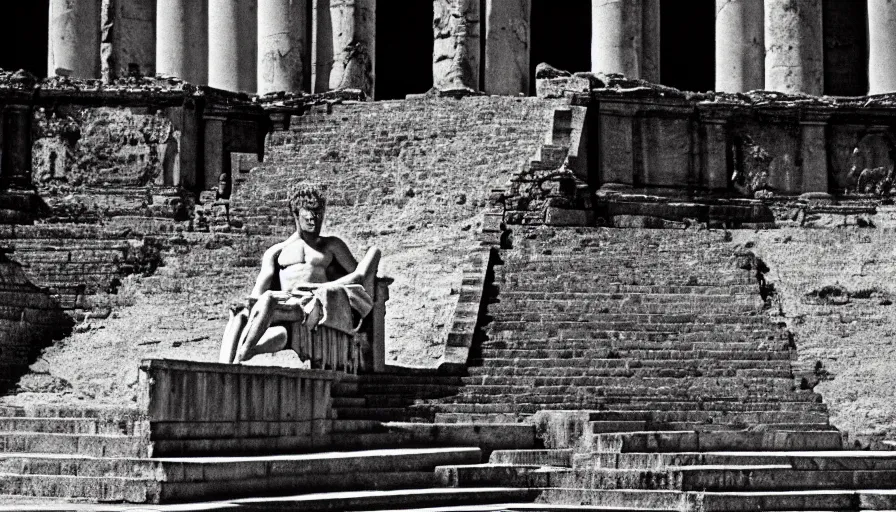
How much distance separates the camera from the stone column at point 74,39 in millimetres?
42719

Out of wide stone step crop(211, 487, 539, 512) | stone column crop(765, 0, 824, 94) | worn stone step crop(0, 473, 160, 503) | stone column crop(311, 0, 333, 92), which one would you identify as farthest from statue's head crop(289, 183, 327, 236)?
stone column crop(311, 0, 333, 92)

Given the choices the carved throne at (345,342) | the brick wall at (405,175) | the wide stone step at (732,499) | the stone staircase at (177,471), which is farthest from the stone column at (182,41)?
the wide stone step at (732,499)

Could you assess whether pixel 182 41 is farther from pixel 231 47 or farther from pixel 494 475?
pixel 494 475

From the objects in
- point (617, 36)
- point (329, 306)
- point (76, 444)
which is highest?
point (617, 36)

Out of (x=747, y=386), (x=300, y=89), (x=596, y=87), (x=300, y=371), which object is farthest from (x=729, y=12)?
(x=300, y=371)

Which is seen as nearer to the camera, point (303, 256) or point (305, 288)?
point (305, 288)

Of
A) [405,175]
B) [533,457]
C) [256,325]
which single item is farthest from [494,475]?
[405,175]

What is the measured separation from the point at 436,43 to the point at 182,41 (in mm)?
5560

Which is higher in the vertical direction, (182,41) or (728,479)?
(182,41)

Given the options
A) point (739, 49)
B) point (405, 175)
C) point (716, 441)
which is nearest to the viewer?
point (716, 441)

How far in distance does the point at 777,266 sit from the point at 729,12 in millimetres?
12195

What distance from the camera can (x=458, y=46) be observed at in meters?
44.2

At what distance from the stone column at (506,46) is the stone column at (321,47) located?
3641 millimetres

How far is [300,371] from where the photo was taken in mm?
23547
